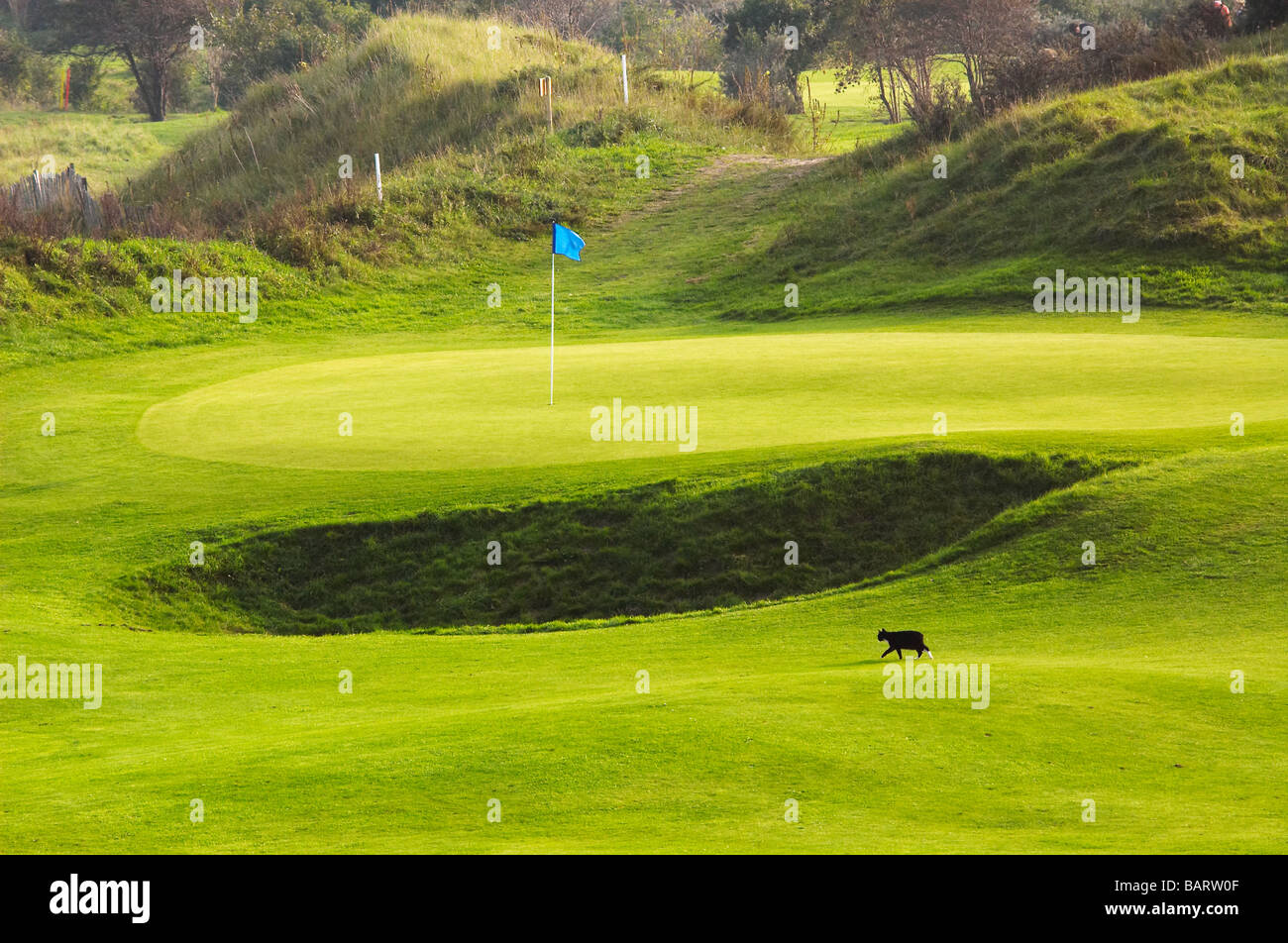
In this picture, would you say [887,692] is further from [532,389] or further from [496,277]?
[496,277]

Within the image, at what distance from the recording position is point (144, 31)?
69.0m

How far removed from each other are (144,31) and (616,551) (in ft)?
207

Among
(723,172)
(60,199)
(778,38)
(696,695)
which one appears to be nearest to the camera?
(696,695)

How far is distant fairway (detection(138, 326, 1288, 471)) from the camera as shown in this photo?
16.9 m

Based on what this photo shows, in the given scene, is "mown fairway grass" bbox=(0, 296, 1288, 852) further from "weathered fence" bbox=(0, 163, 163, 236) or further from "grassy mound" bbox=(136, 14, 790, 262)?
"grassy mound" bbox=(136, 14, 790, 262)

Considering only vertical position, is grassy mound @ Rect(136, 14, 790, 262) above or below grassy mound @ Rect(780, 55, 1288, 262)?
above

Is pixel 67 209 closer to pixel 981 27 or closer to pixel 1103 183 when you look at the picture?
pixel 1103 183

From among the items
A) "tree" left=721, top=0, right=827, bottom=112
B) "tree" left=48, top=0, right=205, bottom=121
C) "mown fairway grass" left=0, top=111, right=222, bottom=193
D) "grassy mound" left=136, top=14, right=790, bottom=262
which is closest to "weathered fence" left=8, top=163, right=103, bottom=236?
"grassy mound" left=136, top=14, right=790, bottom=262

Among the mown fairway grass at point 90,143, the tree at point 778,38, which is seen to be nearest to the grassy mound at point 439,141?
the mown fairway grass at point 90,143

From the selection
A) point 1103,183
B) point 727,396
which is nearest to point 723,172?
point 1103,183

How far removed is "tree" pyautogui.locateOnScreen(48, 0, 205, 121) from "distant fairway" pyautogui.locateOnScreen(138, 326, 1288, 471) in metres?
51.5

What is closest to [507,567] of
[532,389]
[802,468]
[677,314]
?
[802,468]

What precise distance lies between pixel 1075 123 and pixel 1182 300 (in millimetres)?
7709

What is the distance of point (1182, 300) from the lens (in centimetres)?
2825
